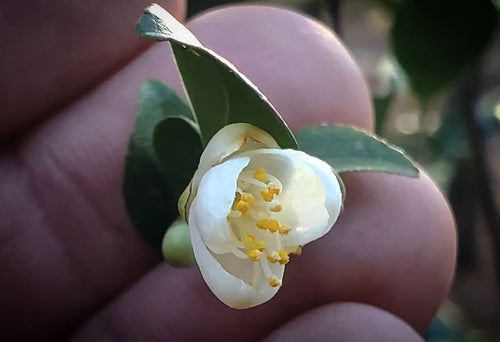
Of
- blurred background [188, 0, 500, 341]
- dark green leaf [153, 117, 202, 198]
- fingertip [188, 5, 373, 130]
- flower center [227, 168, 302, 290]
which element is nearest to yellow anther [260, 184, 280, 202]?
flower center [227, 168, 302, 290]

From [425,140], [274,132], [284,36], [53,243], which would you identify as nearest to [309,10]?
[425,140]

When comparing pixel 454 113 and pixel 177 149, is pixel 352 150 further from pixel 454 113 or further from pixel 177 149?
pixel 454 113

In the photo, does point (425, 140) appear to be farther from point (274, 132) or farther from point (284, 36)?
point (274, 132)

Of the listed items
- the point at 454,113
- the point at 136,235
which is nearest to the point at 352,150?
the point at 136,235

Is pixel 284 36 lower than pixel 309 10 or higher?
higher

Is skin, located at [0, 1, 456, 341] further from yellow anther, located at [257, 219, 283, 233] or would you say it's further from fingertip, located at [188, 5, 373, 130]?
yellow anther, located at [257, 219, 283, 233]

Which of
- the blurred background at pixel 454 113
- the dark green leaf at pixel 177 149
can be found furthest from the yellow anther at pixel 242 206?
the blurred background at pixel 454 113

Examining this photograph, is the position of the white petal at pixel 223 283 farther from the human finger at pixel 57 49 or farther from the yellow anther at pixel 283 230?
the human finger at pixel 57 49
